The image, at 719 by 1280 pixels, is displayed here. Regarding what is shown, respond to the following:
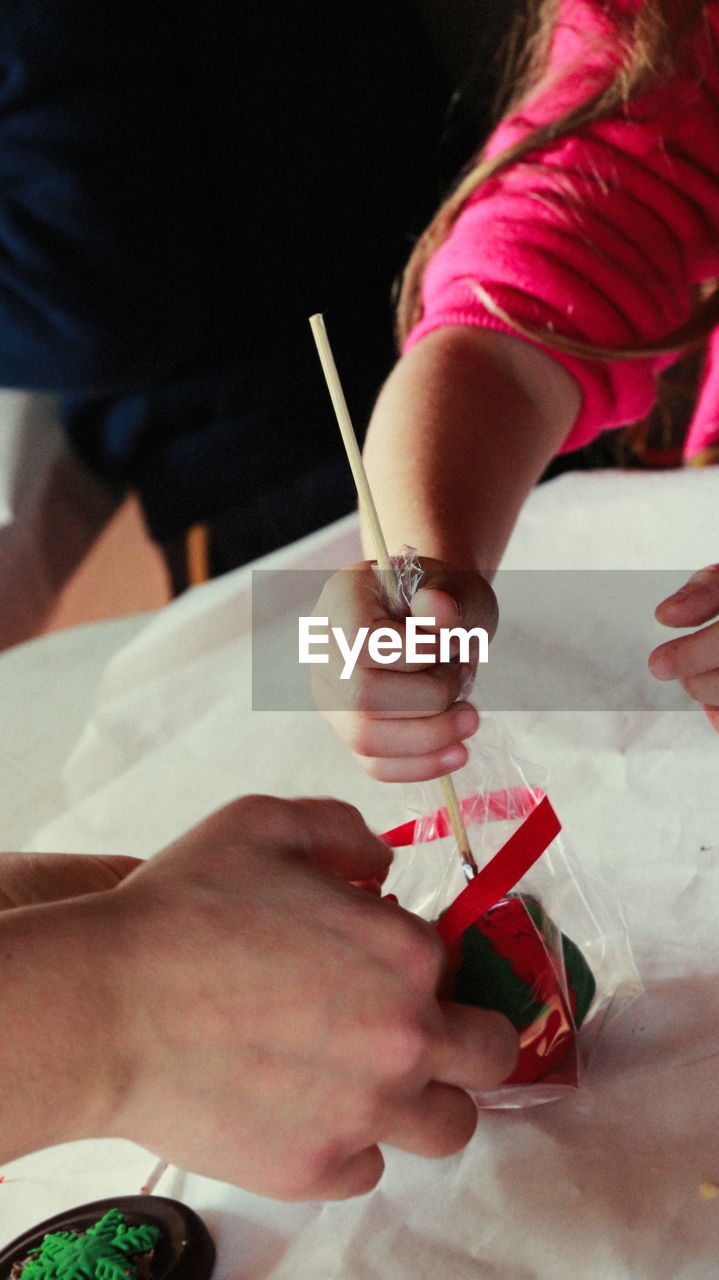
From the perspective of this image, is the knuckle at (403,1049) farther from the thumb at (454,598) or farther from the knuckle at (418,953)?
the thumb at (454,598)

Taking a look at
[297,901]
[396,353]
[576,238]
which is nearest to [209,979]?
[297,901]

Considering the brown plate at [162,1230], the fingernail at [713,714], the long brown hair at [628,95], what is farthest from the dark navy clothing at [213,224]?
the brown plate at [162,1230]

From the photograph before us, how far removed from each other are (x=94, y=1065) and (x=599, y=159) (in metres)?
0.51

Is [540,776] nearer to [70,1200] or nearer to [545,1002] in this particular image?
[545,1002]

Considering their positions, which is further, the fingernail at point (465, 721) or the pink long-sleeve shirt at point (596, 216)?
the pink long-sleeve shirt at point (596, 216)

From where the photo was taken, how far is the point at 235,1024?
0.29 meters

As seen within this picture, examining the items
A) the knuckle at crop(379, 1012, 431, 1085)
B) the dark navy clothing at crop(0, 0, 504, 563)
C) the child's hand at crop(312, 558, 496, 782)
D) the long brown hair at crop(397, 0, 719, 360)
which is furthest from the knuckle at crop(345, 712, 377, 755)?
the dark navy clothing at crop(0, 0, 504, 563)

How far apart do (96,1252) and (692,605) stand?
298 mm

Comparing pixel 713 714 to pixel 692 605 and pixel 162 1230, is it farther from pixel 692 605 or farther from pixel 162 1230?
pixel 162 1230

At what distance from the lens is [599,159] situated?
0.59 meters

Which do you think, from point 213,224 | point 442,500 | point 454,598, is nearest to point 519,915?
point 454,598

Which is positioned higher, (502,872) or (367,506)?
(367,506)
